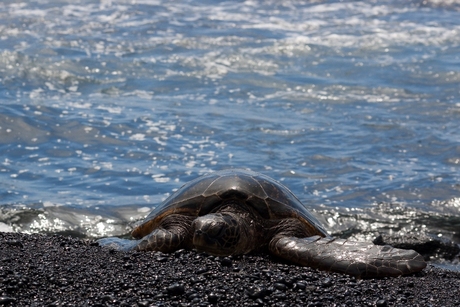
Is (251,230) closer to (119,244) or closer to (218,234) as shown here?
(218,234)

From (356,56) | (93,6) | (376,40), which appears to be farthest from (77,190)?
(93,6)

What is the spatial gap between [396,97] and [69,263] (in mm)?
9583

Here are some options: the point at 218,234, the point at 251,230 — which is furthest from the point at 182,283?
the point at 251,230

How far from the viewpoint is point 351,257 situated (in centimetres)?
521

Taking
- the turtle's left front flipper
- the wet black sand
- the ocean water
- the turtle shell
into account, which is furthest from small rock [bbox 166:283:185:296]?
the ocean water

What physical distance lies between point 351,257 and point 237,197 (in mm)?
1023

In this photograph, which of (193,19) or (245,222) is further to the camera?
(193,19)

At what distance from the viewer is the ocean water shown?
8547 mm

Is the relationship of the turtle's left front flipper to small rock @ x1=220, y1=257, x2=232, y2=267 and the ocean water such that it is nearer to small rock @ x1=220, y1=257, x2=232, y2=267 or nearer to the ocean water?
small rock @ x1=220, y1=257, x2=232, y2=267

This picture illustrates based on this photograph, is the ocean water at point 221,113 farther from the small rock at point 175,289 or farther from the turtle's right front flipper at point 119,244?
the small rock at point 175,289

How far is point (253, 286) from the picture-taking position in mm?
4531

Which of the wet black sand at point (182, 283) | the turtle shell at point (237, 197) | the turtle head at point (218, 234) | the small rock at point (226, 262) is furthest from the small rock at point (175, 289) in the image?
the turtle shell at point (237, 197)

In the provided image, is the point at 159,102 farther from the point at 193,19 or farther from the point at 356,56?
the point at 193,19

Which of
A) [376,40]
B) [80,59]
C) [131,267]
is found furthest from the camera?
[376,40]
